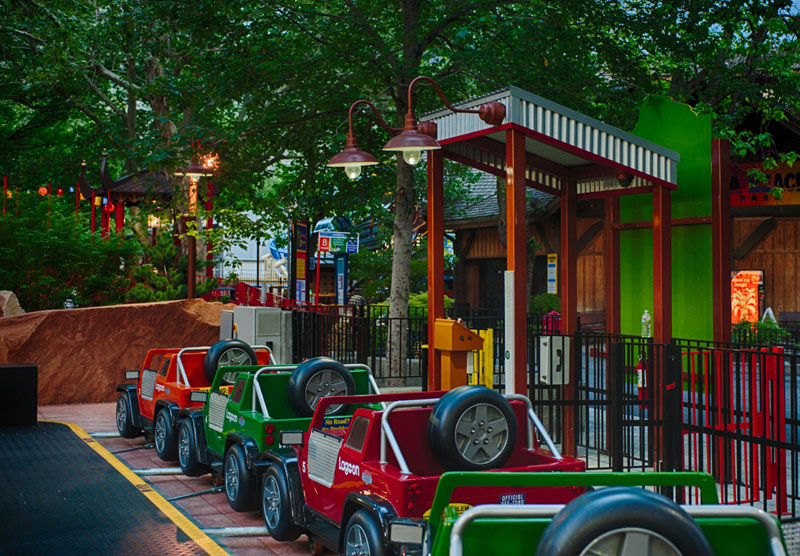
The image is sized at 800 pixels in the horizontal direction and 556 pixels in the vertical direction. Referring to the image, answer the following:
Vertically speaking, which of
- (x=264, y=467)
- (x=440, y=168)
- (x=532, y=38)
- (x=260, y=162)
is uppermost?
(x=532, y=38)

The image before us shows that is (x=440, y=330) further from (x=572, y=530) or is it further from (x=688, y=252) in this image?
(x=572, y=530)

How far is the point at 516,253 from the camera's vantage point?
983cm

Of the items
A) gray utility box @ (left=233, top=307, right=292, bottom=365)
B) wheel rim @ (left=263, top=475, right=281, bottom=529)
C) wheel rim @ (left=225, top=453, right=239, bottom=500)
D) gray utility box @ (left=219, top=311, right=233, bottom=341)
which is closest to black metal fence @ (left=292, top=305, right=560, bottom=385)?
gray utility box @ (left=233, top=307, right=292, bottom=365)

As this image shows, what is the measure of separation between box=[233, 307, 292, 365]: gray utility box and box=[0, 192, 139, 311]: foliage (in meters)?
5.96

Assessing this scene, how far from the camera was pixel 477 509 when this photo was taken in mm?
3582

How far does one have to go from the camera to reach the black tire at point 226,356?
1102 centimetres

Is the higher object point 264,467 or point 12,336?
point 12,336

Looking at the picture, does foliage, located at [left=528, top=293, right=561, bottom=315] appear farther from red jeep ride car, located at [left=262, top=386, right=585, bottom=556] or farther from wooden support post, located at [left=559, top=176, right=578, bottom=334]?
red jeep ride car, located at [left=262, top=386, right=585, bottom=556]

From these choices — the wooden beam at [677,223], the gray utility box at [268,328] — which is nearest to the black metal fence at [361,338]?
the gray utility box at [268,328]

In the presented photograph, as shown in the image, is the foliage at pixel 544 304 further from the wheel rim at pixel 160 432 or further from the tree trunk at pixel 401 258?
the wheel rim at pixel 160 432

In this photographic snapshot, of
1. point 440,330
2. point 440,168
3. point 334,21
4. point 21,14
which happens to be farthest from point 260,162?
point 21,14

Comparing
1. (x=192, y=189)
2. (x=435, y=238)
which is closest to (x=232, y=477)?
(x=435, y=238)

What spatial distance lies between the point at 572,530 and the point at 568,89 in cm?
1398

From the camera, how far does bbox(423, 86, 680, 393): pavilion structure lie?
989cm
